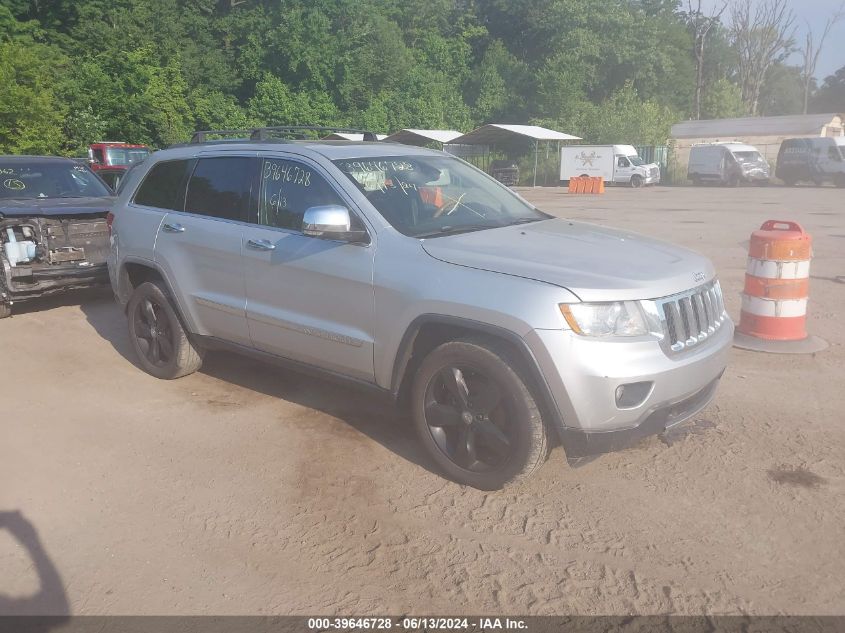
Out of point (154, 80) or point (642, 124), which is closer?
point (154, 80)

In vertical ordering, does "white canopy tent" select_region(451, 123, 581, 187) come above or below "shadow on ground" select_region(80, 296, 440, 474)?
above

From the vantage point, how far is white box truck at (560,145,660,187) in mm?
37312

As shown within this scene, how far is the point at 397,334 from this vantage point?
402cm

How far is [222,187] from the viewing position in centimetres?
520

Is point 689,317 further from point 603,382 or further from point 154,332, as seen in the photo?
point 154,332

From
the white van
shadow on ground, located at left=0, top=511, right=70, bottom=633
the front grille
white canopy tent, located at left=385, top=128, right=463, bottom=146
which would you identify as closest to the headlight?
the front grille

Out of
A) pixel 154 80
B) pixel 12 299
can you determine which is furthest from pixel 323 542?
pixel 154 80

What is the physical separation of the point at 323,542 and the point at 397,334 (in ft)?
3.76

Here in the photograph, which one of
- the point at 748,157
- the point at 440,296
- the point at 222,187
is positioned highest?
the point at 222,187

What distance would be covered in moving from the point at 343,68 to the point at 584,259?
47310 mm

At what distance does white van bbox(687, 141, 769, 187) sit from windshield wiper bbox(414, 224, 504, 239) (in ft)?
113

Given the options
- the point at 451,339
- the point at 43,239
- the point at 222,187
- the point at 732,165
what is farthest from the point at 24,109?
the point at 732,165

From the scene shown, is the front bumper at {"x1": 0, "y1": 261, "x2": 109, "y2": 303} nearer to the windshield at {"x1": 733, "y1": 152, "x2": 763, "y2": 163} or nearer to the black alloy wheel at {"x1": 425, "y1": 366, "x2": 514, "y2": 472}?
the black alloy wheel at {"x1": 425, "y1": 366, "x2": 514, "y2": 472}

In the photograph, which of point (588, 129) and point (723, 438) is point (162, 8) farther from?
point (723, 438)
